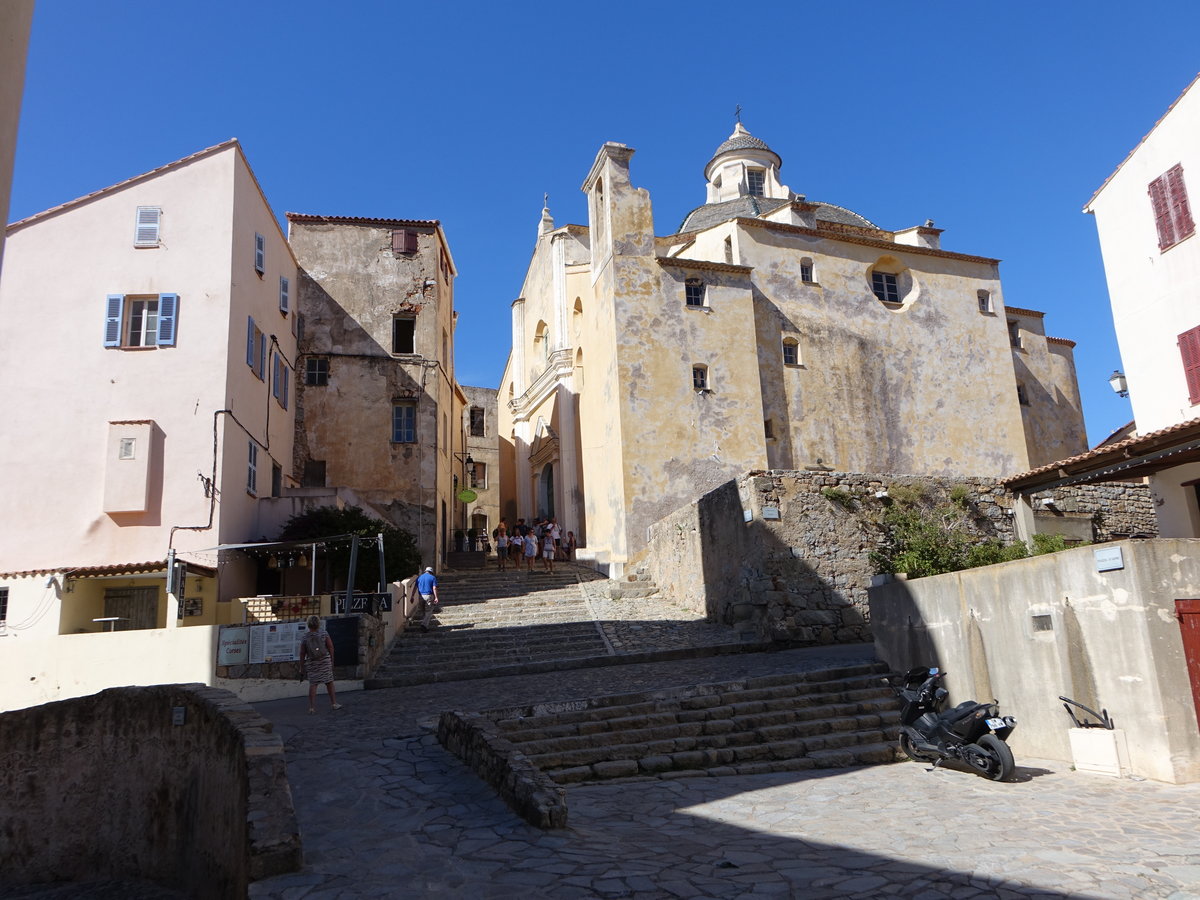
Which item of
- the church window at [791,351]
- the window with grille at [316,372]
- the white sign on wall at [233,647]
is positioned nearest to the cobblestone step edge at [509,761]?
the white sign on wall at [233,647]

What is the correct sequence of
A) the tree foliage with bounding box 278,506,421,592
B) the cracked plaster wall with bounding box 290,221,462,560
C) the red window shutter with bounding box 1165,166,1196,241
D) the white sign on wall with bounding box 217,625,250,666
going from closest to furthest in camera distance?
the white sign on wall with bounding box 217,625,250,666 → the red window shutter with bounding box 1165,166,1196,241 → the tree foliage with bounding box 278,506,421,592 → the cracked plaster wall with bounding box 290,221,462,560

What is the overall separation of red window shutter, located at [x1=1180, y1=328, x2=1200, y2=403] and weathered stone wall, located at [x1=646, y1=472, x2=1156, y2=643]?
9.80ft

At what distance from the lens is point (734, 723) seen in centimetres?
1040

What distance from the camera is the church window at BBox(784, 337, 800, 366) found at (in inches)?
1124

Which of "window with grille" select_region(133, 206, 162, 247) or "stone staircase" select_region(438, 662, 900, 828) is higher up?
"window with grille" select_region(133, 206, 162, 247)

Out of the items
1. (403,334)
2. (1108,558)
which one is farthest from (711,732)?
(403,334)

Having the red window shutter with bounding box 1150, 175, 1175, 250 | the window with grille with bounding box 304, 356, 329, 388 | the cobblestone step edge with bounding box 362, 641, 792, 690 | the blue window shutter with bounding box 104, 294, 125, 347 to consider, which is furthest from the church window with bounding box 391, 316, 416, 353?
the red window shutter with bounding box 1150, 175, 1175, 250

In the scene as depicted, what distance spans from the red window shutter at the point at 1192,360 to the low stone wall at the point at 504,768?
14.7m

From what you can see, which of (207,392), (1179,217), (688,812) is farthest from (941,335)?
(688,812)

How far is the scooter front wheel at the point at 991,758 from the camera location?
8508mm

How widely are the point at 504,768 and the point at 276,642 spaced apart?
9.04 m

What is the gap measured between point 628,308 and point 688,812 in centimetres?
1993

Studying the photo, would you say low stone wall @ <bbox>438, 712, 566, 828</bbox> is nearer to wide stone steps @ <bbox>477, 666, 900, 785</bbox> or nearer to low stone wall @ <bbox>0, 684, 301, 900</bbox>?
wide stone steps @ <bbox>477, 666, 900, 785</bbox>

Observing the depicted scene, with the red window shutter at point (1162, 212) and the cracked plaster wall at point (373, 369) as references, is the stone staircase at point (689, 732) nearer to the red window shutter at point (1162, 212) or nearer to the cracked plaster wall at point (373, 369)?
the red window shutter at point (1162, 212)
